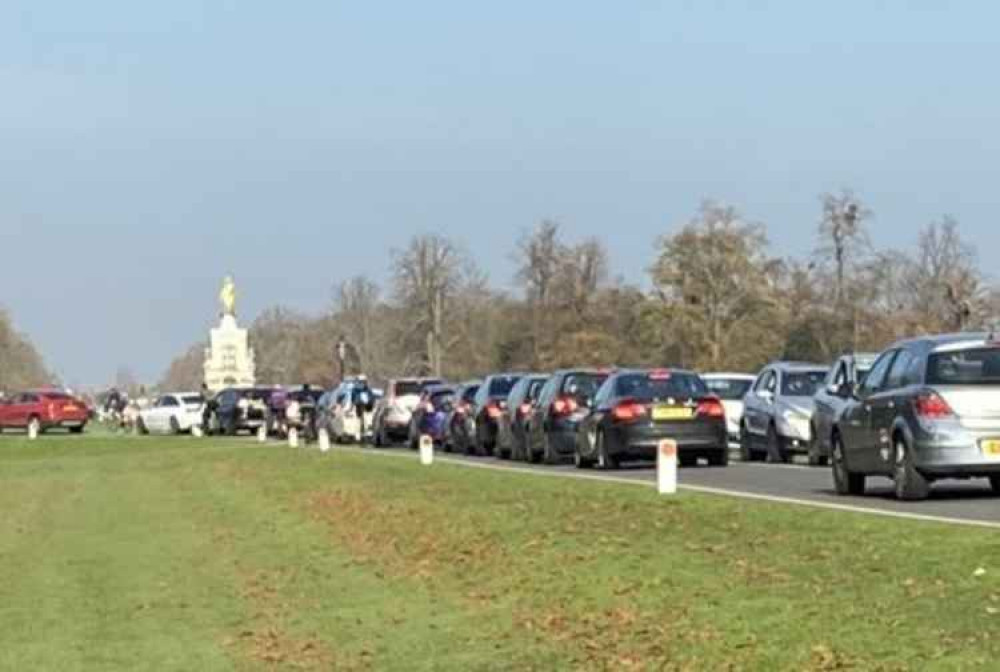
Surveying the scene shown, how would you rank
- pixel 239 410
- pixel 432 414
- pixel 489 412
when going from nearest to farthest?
pixel 489 412
pixel 432 414
pixel 239 410

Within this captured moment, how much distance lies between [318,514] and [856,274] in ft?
225

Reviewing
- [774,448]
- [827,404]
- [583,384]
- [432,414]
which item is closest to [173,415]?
[432,414]

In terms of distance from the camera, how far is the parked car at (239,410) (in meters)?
67.7

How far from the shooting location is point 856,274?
91750 millimetres

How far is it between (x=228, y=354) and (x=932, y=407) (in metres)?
88.4

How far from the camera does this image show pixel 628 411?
3092 cm

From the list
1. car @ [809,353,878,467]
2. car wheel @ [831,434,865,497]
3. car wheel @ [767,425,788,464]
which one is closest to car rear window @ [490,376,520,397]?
car wheel @ [767,425,788,464]

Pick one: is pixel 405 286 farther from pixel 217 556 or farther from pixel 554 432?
pixel 217 556

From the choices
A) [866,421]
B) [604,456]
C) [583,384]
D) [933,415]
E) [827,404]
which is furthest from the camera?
[583,384]

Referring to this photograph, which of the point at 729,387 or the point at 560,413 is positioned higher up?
the point at 729,387

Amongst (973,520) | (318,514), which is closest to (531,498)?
(318,514)

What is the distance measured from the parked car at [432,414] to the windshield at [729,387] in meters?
6.12

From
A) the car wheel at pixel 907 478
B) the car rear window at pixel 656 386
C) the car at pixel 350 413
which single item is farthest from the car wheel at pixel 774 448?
the car at pixel 350 413

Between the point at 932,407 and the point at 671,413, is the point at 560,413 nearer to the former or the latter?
the point at 671,413
